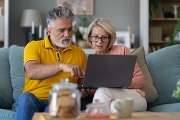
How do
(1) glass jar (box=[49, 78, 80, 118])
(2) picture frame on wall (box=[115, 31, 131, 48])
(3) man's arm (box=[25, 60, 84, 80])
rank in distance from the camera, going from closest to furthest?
(1) glass jar (box=[49, 78, 80, 118]) < (3) man's arm (box=[25, 60, 84, 80]) < (2) picture frame on wall (box=[115, 31, 131, 48])

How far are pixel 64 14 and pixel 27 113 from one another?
74 centimetres

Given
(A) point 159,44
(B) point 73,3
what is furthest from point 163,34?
(B) point 73,3

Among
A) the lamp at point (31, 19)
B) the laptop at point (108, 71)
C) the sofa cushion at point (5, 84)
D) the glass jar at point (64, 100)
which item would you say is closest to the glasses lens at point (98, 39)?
the laptop at point (108, 71)

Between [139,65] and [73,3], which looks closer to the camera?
[139,65]

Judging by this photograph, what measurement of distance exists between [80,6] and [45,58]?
11.2 feet

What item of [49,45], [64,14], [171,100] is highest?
[64,14]

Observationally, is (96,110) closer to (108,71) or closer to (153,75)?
(108,71)

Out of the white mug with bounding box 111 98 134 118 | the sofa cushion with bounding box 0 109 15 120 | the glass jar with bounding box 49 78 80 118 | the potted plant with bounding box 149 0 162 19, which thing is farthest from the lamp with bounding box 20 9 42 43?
Result: the glass jar with bounding box 49 78 80 118

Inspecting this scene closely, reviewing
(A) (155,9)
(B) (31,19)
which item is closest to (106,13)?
(A) (155,9)

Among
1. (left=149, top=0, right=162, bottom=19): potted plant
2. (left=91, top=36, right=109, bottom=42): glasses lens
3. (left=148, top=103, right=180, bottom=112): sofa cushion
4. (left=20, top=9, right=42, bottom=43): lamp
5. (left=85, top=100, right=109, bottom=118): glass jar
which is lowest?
(left=148, top=103, right=180, bottom=112): sofa cushion

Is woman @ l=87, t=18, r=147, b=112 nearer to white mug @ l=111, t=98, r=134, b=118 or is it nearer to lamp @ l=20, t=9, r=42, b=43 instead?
white mug @ l=111, t=98, r=134, b=118

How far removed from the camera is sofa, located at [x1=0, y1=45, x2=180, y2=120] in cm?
287

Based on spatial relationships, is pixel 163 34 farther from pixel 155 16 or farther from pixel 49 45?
pixel 49 45

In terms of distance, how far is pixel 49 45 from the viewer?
2.74m
